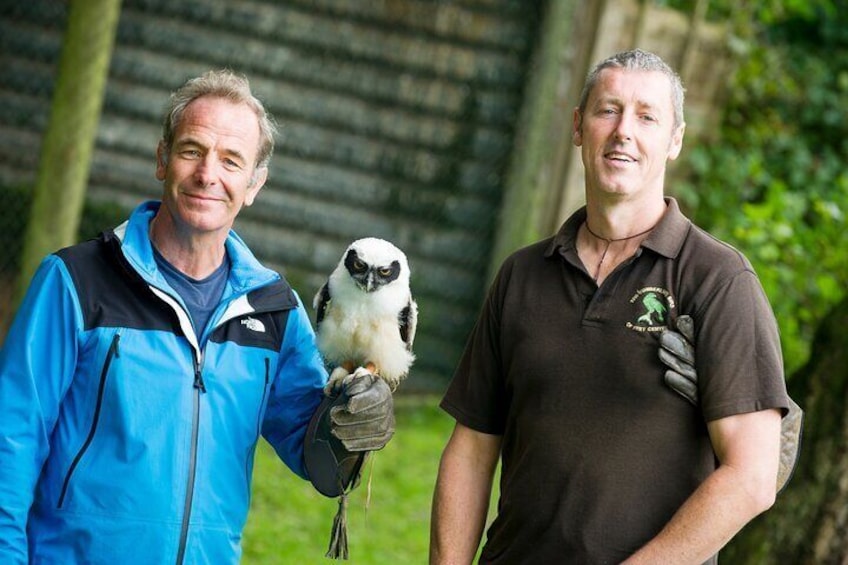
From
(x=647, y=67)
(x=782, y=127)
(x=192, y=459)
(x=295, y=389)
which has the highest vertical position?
(x=782, y=127)

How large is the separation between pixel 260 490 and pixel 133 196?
2.11 metres

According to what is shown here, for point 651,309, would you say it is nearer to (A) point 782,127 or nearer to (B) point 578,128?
(B) point 578,128

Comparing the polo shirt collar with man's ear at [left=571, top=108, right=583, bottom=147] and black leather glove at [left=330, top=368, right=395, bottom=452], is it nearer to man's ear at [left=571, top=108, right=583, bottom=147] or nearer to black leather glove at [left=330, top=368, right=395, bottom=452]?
man's ear at [left=571, top=108, right=583, bottom=147]

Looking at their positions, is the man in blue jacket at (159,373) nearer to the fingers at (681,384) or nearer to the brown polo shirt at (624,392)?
the brown polo shirt at (624,392)

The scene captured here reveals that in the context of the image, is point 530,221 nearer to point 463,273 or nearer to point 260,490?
point 463,273

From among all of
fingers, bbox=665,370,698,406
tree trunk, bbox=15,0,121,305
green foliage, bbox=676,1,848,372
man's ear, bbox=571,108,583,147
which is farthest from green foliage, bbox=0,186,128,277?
fingers, bbox=665,370,698,406

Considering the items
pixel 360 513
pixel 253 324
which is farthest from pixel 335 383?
pixel 360 513

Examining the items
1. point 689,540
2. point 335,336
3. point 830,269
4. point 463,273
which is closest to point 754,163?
point 830,269

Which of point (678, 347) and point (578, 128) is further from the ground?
point (578, 128)

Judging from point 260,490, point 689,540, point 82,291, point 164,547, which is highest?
point 82,291

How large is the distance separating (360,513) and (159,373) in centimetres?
353

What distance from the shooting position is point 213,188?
9.55ft

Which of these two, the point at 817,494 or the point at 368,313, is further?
the point at 817,494

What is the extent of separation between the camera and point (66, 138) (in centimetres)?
598
